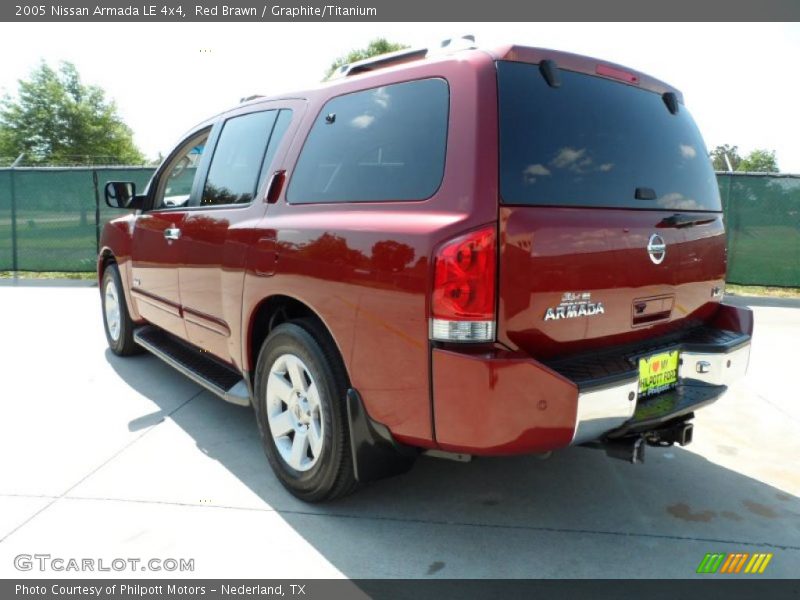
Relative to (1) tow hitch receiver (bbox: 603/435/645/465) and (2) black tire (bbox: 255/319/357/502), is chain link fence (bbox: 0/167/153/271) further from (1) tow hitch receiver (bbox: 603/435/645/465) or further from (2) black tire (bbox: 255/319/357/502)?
(1) tow hitch receiver (bbox: 603/435/645/465)

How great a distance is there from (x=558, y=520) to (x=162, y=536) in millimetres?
1795

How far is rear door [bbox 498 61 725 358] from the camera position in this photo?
2.33 meters

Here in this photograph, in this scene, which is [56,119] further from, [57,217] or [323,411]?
[323,411]

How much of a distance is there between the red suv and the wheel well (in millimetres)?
18

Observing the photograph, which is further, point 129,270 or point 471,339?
point 129,270

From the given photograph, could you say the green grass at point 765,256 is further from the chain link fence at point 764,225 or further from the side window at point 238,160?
the side window at point 238,160

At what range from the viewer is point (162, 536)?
2752mm

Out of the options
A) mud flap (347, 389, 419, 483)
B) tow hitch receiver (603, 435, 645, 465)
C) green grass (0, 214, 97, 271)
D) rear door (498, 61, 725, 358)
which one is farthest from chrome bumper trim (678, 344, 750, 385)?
green grass (0, 214, 97, 271)

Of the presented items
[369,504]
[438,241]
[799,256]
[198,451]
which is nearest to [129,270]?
[198,451]

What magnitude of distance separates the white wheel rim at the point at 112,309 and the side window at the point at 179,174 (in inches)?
42.4

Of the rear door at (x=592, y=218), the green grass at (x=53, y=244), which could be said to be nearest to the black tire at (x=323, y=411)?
the rear door at (x=592, y=218)

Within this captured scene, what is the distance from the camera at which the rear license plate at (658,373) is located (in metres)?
2.68

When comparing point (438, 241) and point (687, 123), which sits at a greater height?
point (687, 123)

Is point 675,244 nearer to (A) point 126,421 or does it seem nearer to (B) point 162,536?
(B) point 162,536
